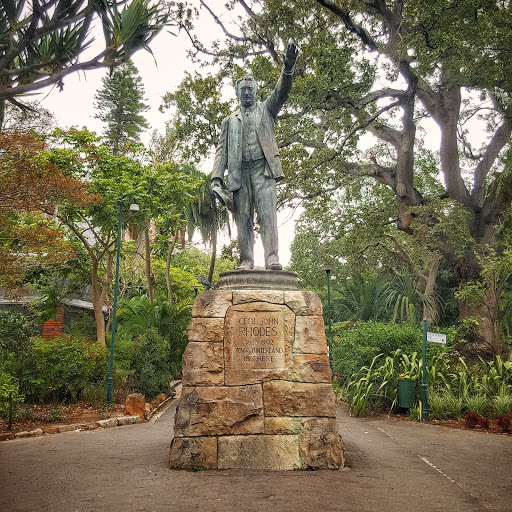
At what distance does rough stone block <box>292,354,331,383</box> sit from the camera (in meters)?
5.66

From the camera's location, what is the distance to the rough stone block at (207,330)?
18.8 feet

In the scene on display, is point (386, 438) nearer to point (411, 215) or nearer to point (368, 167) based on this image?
point (411, 215)

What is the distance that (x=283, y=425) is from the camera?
217 inches

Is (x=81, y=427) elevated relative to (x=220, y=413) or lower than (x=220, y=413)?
lower

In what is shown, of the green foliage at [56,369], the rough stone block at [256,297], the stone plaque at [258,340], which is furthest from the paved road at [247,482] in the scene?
the green foliage at [56,369]

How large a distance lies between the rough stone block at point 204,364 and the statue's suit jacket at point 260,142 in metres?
1.96

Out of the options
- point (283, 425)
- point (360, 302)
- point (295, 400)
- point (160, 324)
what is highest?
point (360, 302)

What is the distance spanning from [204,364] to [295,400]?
1002 millimetres

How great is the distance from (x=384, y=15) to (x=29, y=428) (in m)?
12.5

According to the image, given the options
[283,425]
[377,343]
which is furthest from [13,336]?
[377,343]

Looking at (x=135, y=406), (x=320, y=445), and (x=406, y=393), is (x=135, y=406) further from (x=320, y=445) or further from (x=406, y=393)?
(x=320, y=445)

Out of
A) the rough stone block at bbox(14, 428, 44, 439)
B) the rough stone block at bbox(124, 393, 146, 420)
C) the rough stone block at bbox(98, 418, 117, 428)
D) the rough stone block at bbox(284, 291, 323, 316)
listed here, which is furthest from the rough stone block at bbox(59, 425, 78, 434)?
the rough stone block at bbox(284, 291, 323, 316)

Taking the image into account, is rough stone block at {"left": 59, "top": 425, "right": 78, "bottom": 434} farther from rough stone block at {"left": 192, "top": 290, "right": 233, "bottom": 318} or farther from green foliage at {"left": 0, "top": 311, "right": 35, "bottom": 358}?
rough stone block at {"left": 192, "top": 290, "right": 233, "bottom": 318}

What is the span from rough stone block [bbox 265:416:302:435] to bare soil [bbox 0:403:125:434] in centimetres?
518
